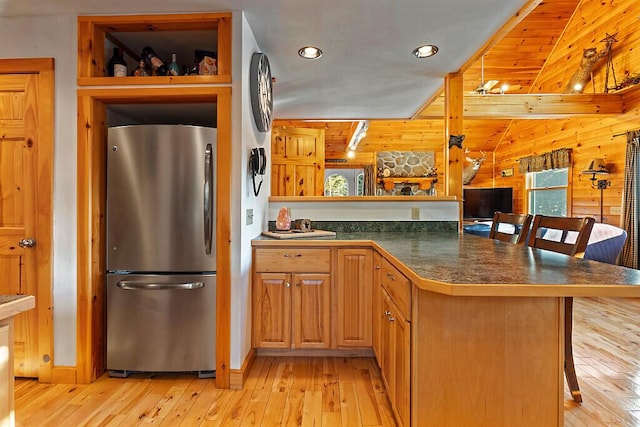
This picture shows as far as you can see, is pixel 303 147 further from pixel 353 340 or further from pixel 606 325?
pixel 606 325

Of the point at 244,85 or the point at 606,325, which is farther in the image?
the point at 606,325

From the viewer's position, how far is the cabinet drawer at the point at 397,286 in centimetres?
142

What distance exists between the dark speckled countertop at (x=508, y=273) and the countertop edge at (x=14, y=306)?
1.14 metres

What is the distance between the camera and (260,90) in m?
2.36

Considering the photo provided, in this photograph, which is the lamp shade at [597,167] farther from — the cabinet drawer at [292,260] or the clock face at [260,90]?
the clock face at [260,90]

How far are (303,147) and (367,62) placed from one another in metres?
1.78

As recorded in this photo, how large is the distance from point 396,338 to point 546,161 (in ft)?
21.4

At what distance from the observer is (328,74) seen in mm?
3107

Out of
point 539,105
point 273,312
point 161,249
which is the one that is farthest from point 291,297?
point 539,105

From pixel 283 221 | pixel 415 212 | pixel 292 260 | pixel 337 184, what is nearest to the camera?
pixel 292 260

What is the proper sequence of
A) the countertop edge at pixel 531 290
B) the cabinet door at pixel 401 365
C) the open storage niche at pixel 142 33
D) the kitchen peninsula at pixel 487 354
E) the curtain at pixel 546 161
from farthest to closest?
the curtain at pixel 546 161
the open storage niche at pixel 142 33
the cabinet door at pixel 401 365
the kitchen peninsula at pixel 487 354
the countertop edge at pixel 531 290

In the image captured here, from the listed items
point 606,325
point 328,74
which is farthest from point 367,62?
point 606,325

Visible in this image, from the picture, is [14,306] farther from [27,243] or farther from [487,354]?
[27,243]

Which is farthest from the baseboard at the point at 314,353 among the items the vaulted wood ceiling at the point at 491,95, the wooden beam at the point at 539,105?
the wooden beam at the point at 539,105
